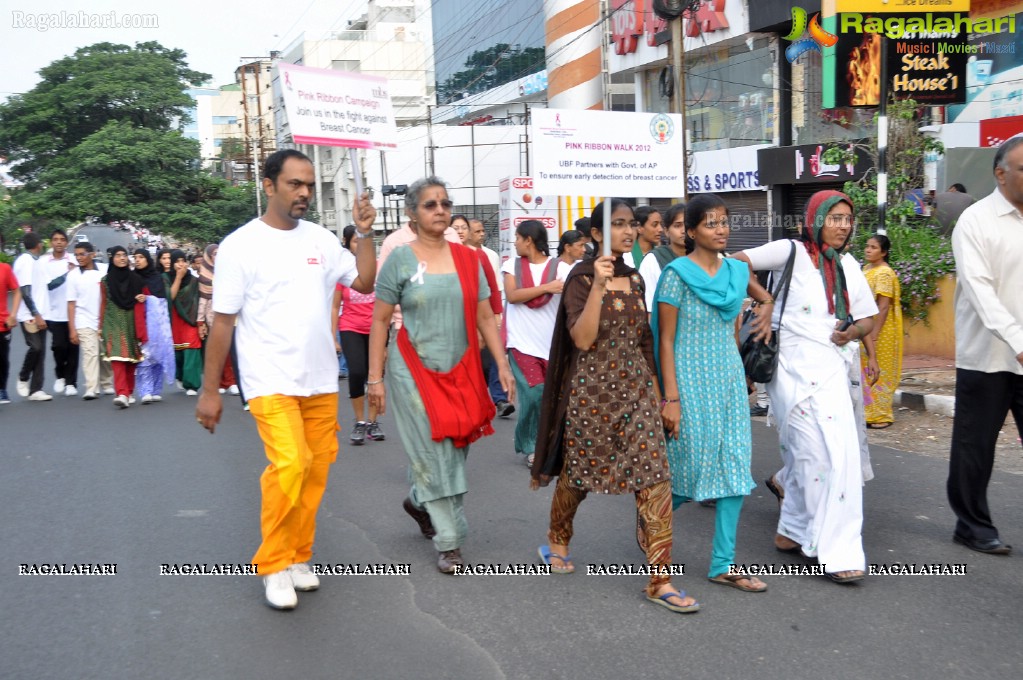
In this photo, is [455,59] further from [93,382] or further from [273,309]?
[273,309]

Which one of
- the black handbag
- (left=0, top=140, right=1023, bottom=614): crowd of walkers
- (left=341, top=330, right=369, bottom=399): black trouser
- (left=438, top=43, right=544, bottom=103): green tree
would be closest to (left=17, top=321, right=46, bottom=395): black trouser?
(left=341, top=330, right=369, bottom=399): black trouser

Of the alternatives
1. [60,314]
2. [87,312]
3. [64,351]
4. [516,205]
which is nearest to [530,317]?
[87,312]

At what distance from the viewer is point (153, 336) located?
1179 cm

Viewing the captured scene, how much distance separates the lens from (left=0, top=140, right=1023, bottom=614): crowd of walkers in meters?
4.58

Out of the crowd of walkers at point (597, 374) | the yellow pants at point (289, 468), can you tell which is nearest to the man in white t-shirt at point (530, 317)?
the crowd of walkers at point (597, 374)

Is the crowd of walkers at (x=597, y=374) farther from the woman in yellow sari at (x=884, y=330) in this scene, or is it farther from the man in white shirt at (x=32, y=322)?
the man in white shirt at (x=32, y=322)

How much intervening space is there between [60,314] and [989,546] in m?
10.9

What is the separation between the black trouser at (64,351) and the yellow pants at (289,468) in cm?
899

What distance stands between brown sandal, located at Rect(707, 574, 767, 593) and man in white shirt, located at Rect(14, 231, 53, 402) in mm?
9659

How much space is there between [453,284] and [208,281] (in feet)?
26.3

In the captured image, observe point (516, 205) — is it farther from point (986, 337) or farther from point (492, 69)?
point (492, 69)

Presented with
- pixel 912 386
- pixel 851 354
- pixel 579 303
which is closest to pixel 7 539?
pixel 579 303

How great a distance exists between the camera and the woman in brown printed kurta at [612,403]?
4.47 m

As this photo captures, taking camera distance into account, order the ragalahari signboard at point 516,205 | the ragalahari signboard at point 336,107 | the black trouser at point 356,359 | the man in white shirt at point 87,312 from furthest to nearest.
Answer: the ragalahari signboard at point 516,205, the man in white shirt at point 87,312, the black trouser at point 356,359, the ragalahari signboard at point 336,107
